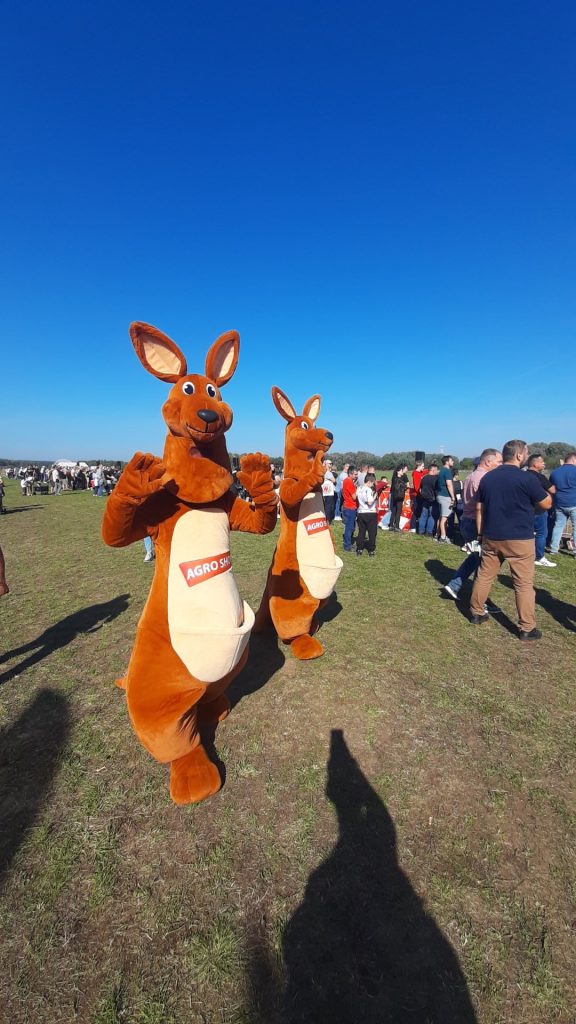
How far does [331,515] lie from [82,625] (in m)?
7.54

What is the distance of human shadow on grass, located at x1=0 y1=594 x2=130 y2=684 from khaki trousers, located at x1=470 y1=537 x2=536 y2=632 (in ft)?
15.0

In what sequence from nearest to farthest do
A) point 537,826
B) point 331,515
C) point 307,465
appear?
1. point 537,826
2. point 307,465
3. point 331,515

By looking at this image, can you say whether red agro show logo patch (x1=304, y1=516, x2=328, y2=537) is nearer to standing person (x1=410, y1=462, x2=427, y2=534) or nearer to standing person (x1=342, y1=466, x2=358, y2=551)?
standing person (x1=342, y1=466, x2=358, y2=551)

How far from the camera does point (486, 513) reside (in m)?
4.51

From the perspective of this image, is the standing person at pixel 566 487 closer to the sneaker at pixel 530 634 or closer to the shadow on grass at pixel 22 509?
the sneaker at pixel 530 634

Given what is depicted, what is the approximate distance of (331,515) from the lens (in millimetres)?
11344

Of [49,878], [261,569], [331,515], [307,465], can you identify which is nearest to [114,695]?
[49,878]

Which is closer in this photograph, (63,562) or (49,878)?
(49,878)

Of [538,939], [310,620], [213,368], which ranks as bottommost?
[538,939]

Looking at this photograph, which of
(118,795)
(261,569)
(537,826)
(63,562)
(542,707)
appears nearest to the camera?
(537,826)

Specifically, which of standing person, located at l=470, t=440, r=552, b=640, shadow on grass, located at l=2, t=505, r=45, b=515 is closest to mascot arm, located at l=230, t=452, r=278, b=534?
standing person, located at l=470, t=440, r=552, b=640

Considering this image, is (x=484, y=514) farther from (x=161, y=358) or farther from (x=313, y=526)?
(x=161, y=358)

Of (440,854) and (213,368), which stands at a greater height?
(213,368)

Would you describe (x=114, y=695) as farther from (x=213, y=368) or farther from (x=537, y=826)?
(x=537, y=826)
